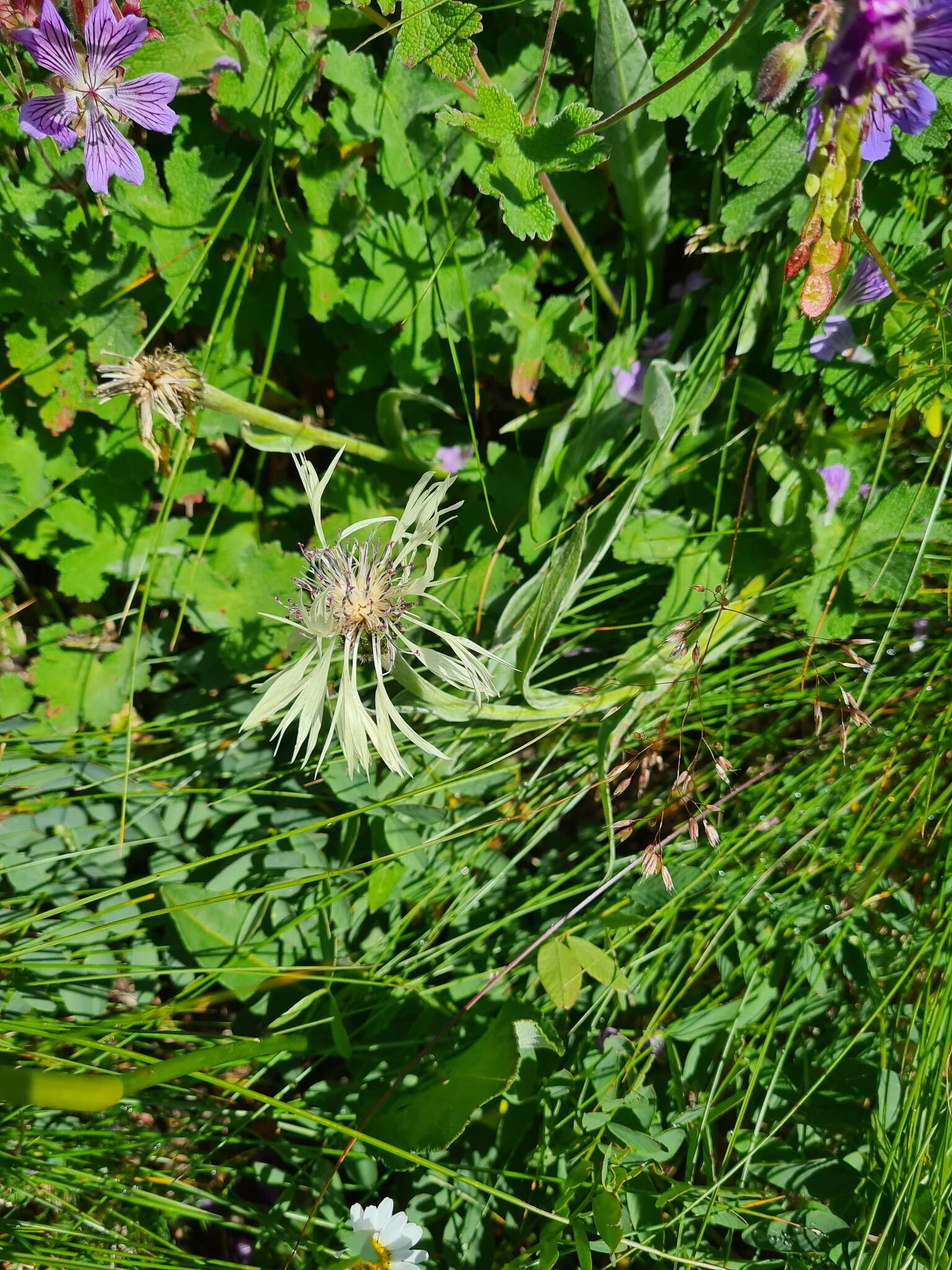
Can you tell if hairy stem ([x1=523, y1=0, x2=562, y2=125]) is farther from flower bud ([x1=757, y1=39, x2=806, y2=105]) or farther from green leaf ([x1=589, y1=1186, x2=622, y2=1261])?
A: green leaf ([x1=589, y1=1186, x2=622, y2=1261])

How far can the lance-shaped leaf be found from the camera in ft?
4.10

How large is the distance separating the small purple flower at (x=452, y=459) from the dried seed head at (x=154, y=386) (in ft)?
1.72

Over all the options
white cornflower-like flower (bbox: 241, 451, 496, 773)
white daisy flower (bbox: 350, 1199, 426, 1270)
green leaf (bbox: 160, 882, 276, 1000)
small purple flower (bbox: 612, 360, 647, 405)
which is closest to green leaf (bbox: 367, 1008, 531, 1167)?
white daisy flower (bbox: 350, 1199, 426, 1270)

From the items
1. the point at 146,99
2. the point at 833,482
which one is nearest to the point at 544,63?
the point at 146,99

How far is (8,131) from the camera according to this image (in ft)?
4.95

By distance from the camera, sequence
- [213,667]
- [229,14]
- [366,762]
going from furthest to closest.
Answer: [213,667] → [229,14] → [366,762]

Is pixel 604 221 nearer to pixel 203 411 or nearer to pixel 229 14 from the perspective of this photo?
pixel 229 14

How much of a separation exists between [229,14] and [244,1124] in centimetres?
185

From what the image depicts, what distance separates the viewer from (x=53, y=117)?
133 centimetres

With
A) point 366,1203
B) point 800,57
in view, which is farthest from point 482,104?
point 366,1203

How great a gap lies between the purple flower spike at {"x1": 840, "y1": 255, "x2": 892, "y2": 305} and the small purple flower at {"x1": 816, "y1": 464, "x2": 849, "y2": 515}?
0.94ft

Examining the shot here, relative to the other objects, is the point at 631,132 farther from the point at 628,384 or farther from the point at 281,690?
the point at 281,690

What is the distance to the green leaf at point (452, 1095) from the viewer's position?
142cm

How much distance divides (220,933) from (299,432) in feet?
3.00
